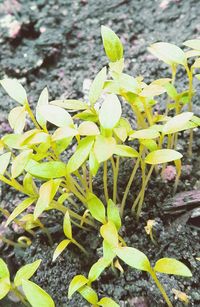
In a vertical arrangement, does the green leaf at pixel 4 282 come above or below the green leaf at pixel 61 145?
below

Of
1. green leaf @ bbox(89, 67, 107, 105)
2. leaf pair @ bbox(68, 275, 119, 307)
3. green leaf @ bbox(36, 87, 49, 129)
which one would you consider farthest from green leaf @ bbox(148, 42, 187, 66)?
leaf pair @ bbox(68, 275, 119, 307)

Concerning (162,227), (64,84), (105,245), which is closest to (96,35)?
(64,84)

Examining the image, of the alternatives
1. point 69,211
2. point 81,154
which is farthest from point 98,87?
point 69,211

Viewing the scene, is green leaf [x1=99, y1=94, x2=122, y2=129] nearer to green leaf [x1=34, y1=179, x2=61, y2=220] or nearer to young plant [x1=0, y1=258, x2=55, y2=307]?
green leaf [x1=34, y1=179, x2=61, y2=220]

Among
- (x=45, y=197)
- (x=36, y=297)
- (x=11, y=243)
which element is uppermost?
(x=45, y=197)

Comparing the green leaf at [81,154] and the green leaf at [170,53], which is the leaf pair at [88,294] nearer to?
the green leaf at [81,154]

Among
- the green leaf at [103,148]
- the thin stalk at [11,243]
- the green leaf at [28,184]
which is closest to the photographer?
the green leaf at [103,148]

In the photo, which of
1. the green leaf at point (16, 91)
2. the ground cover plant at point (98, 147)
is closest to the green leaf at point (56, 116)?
the ground cover plant at point (98, 147)

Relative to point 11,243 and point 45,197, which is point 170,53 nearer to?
point 45,197
